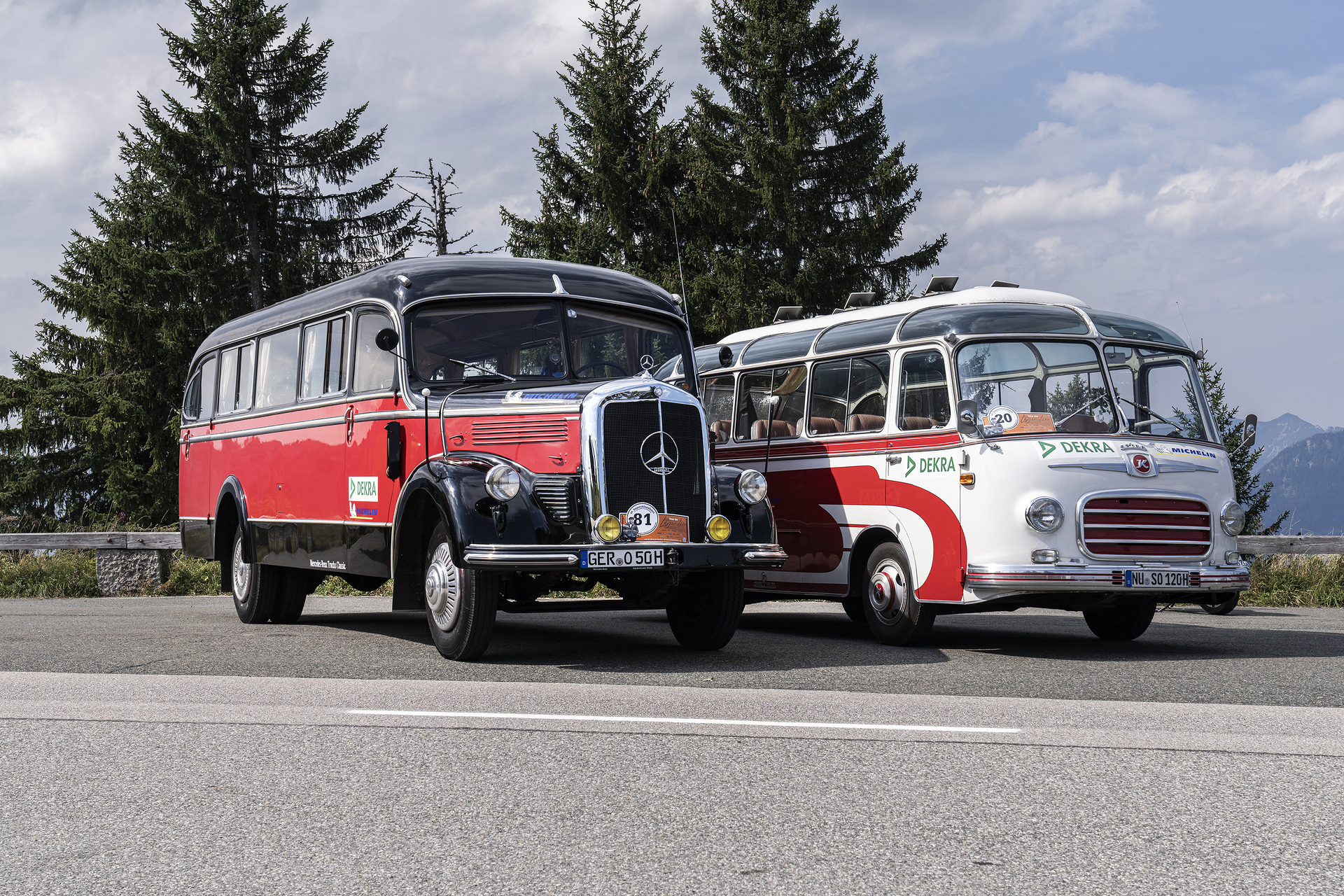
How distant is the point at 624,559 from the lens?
30.1 ft

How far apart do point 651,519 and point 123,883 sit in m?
5.71

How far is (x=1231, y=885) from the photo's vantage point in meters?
4.07

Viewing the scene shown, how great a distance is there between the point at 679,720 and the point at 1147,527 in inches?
197

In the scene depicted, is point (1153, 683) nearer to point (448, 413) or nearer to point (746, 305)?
point (448, 413)

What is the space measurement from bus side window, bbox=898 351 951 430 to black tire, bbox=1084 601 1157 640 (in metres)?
2.25

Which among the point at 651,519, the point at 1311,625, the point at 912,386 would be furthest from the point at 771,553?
the point at 1311,625

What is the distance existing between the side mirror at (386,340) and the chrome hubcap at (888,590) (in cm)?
449

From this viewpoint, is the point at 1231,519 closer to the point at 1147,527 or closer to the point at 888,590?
the point at 1147,527

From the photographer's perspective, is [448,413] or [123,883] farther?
[448,413]

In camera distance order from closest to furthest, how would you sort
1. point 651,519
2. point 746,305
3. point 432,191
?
point 651,519
point 746,305
point 432,191

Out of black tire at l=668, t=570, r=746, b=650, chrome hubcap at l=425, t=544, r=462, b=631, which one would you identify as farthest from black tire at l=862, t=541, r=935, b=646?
chrome hubcap at l=425, t=544, r=462, b=631

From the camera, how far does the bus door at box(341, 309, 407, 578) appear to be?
10.5m

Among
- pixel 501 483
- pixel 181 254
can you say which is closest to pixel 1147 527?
pixel 501 483

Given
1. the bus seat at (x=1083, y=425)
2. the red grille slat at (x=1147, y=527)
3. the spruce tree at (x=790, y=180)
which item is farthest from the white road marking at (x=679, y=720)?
the spruce tree at (x=790, y=180)
